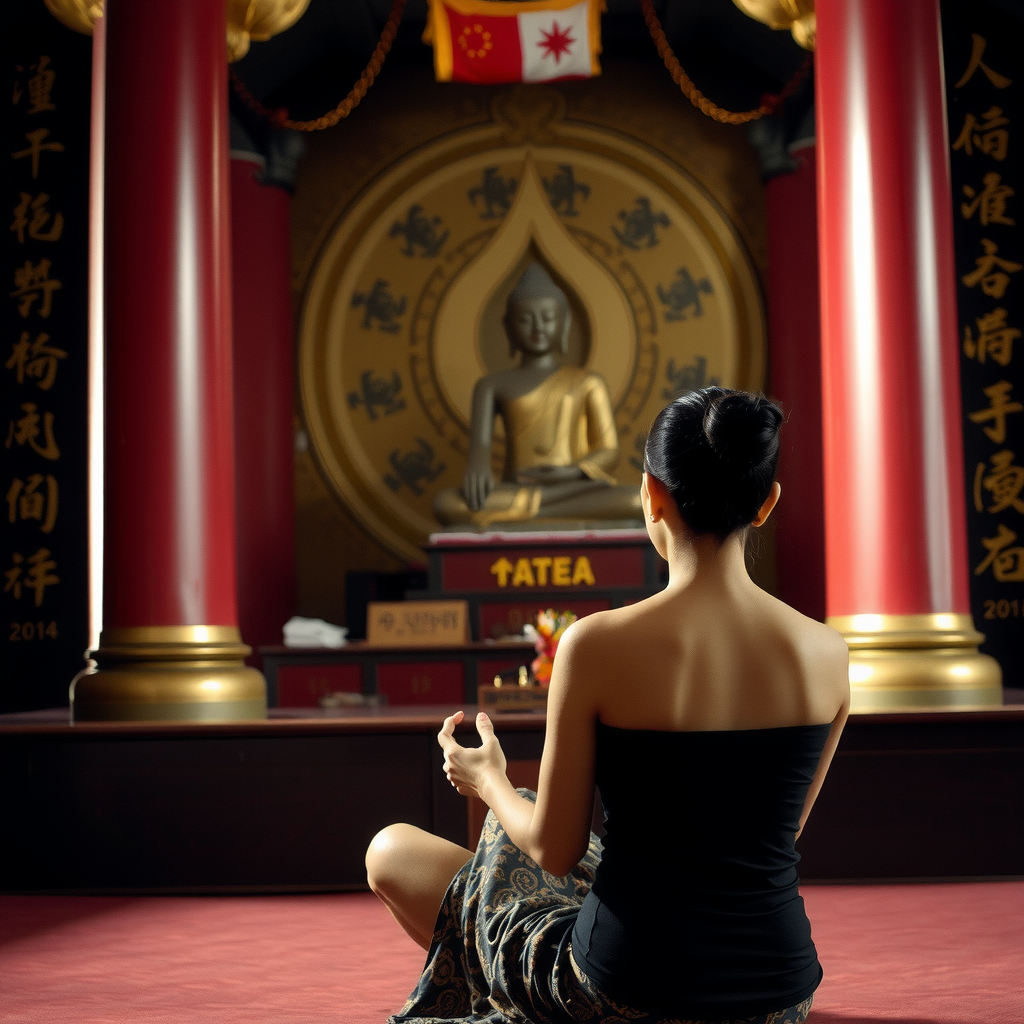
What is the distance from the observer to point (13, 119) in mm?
5082

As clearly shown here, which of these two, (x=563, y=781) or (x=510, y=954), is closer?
(x=563, y=781)

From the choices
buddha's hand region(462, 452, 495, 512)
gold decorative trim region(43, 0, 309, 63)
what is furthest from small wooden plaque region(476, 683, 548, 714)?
buddha's hand region(462, 452, 495, 512)

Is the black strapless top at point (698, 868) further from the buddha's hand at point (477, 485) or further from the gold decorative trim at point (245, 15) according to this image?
the buddha's hand at point (477, 485)

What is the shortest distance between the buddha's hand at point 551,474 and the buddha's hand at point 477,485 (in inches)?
5.7

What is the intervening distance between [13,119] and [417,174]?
184cm

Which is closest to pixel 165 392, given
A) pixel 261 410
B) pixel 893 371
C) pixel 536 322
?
pixel 893 371

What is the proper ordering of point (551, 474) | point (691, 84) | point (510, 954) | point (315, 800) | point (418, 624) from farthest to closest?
point (551, 474), point (691, 84), point (418, 624), point (315, 800), point (510, 954)

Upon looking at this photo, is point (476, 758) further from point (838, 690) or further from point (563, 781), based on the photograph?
point (838, 690)

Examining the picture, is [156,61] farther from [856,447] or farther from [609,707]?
[609,707]

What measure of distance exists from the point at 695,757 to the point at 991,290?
14.0 feet

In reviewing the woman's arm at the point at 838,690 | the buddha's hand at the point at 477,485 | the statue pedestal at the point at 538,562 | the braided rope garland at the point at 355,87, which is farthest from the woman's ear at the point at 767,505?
the buddha's hand at the point at 477,485

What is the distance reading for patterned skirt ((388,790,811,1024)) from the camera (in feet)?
4.27

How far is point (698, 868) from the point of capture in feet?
4.02

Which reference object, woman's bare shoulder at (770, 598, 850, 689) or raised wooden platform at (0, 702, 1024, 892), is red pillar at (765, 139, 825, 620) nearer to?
raised wooden platform at (0, 702, 1024, 892)
